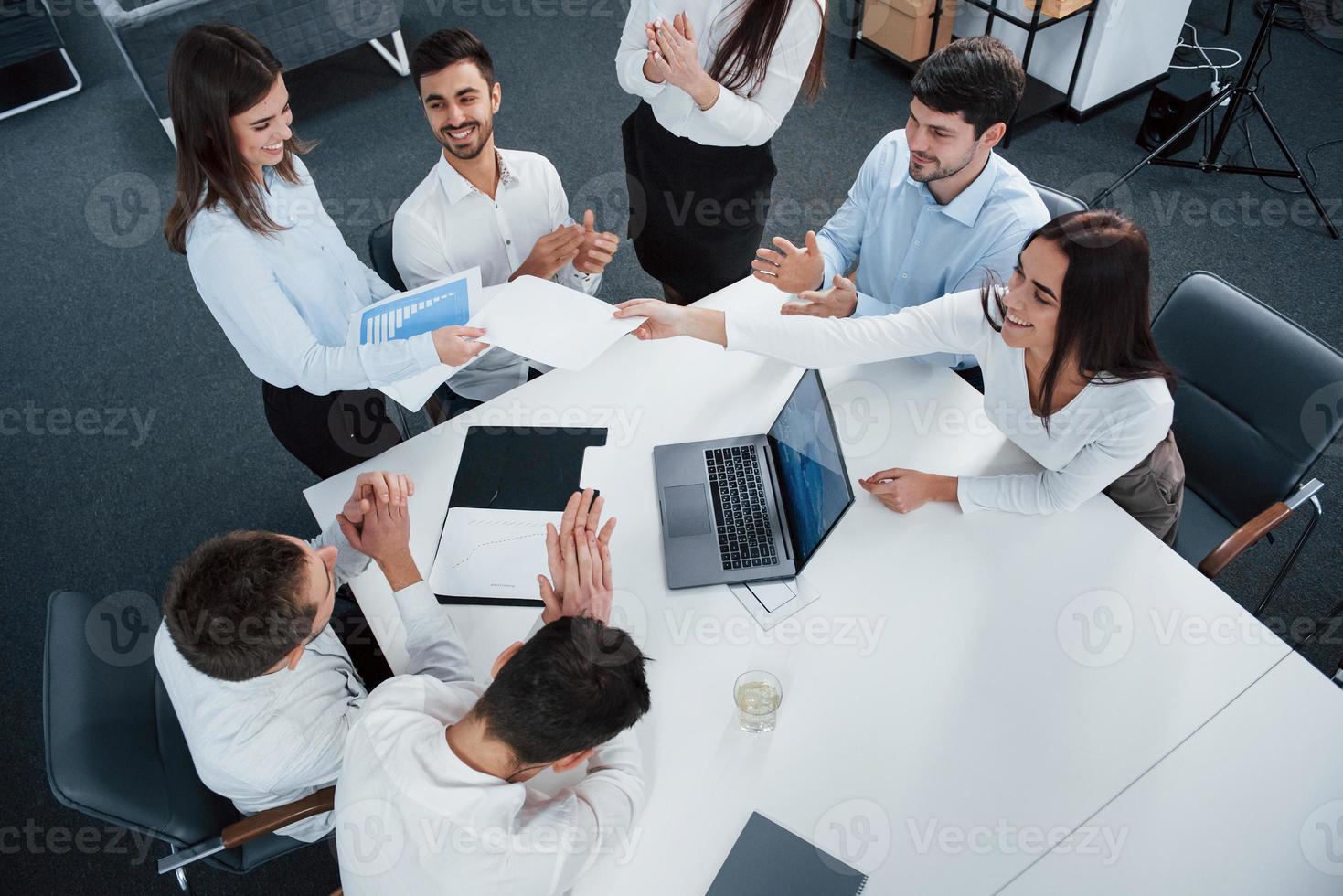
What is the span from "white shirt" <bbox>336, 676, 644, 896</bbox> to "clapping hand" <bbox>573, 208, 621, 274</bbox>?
A: 1.30 meters

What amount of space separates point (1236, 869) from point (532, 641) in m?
1.16

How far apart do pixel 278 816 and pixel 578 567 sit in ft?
2.15

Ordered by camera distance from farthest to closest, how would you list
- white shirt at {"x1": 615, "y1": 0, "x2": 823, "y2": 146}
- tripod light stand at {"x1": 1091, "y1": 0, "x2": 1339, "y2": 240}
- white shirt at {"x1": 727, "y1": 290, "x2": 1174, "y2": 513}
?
tripod light stand at {"x1": 1091, "y1": 0, "x2": 1339, "y2": 240} < white shirt at {"x1": 615, "y1": 0, "x2": 823, "y2": 146} < white shirt at {"x1": 727, "y1": 290, "x2": 1174, "y2": 513}

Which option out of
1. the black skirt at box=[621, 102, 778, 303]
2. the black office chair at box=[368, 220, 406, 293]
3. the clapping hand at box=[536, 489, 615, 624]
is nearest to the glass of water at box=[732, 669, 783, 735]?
the clapping hand at box=[536, 489, 615, 624]

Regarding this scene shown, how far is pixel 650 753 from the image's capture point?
1559mm

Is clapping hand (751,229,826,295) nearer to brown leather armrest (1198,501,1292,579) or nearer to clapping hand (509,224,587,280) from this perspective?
clapping hand (509,224,587,280)

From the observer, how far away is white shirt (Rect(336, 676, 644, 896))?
1293mm

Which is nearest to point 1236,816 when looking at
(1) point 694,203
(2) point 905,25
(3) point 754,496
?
(3) point 754,496

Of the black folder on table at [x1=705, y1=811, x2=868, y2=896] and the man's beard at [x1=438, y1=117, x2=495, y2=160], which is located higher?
the man's beard at [x1=438, y1=117, x2=495, y2=160]

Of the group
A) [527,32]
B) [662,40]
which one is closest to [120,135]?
[527,32]

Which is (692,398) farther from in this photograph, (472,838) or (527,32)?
(527,32)

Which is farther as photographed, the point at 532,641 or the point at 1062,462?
the point at 1062,462

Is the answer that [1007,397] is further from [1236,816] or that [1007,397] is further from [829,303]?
[1236,816]

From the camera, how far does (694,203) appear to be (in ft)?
8.55
